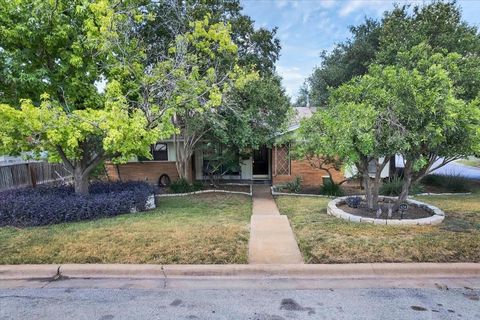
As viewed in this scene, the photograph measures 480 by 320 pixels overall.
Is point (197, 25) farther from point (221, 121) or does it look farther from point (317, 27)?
point (317, 27)

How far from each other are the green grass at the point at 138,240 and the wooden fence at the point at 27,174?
16.4ft

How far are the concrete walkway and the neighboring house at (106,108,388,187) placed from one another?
5.41 m

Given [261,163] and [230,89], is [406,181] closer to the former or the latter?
[230,89]

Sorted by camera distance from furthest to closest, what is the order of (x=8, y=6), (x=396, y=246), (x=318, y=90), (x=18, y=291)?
(x=318, y=90) < (x=8, y=6) < (x=396, y=246) < (x=18, y=291)

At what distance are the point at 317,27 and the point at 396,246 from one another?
9557mm

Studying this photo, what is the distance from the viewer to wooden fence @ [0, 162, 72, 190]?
10.8m

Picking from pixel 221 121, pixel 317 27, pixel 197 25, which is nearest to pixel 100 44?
pixel 197 25

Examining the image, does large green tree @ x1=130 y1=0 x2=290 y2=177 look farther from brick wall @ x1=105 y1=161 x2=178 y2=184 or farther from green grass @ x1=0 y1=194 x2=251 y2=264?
green grass @ x1=0 y1=194 x2=251 y2=264

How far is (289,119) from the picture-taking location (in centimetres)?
1125

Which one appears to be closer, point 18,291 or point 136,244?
point 18,291

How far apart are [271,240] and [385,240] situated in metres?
1.91

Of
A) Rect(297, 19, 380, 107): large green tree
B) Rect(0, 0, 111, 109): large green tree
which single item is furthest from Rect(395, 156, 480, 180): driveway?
Rect(0, 0, 111, 109): large green tree

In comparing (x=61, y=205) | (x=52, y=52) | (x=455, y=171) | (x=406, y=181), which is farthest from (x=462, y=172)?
(x=52, y=52)

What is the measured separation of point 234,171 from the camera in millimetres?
14727
